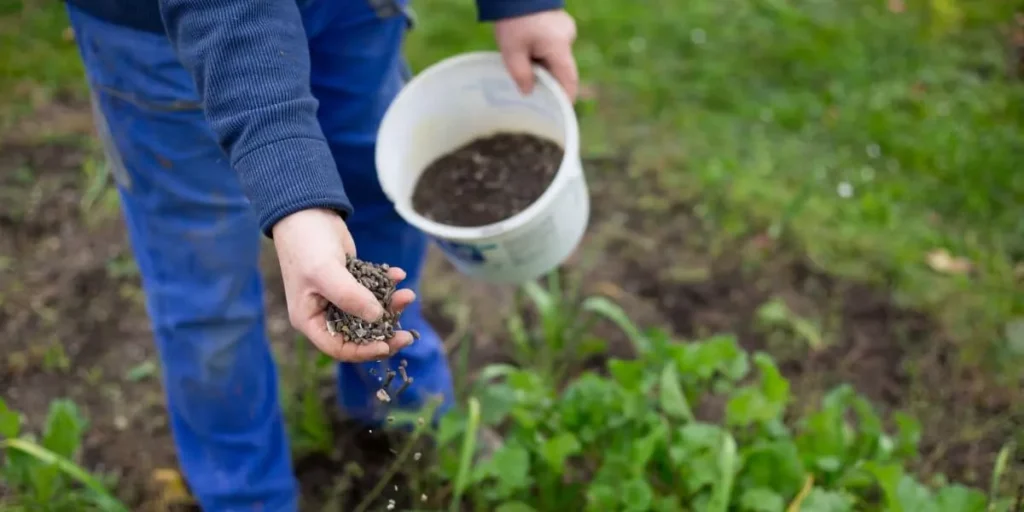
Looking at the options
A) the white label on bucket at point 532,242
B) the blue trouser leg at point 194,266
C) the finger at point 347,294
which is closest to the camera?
the finger at point 347,294

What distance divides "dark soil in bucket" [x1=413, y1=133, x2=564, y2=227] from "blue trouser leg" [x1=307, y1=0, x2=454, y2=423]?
0.10m

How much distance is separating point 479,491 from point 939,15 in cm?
Answer: 225

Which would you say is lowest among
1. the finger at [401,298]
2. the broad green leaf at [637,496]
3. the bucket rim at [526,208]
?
the broad green leaf at [637,496]

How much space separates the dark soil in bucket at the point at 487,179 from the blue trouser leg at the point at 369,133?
10cm

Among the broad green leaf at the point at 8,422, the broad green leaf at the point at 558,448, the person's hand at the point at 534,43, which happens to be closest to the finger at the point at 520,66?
the person's hand at the point at 534,43

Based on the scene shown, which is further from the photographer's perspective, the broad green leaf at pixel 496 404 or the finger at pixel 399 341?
the broad green leaf at pixel 496 404

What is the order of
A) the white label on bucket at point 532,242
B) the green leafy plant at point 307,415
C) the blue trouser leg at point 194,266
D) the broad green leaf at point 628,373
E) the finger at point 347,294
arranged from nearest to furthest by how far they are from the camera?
the finger at point 347,294 → the blue trouser leg at point 194,266 → the white label on bucket at point 532,242 → the broad green leaf at point 628,373 → the green leafy plant at point 307,415

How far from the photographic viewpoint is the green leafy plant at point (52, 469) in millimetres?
1432

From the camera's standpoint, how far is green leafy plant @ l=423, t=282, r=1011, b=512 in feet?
4.66

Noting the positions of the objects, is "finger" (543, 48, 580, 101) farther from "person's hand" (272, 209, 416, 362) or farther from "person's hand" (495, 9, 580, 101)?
"person's hand" (272, 209, 416, 362)

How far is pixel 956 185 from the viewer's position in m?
2.32

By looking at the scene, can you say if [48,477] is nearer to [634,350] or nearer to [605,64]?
[634,350]

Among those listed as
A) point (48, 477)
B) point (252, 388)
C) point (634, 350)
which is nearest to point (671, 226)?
point (634, 350)

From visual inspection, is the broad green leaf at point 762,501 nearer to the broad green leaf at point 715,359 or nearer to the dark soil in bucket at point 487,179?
the broad green leaf at point 715,359
